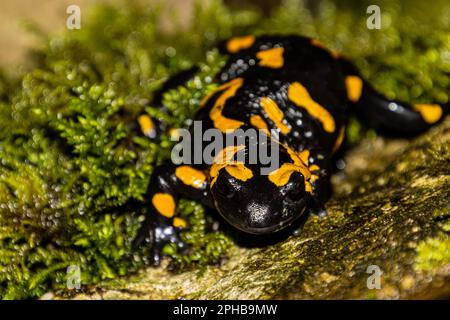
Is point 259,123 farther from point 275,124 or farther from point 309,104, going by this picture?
point 309,104

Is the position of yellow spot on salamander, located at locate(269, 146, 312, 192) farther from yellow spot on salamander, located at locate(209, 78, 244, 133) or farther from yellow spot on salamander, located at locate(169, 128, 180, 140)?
yellow spot on salamander, located at locate(169, 128, 180, 140)

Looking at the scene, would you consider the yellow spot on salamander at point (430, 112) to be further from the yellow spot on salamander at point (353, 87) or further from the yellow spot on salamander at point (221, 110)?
the yellow spot on salamander at point (221, 110)

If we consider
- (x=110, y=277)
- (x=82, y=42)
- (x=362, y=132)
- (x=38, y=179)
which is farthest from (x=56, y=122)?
(x=362, y=132)

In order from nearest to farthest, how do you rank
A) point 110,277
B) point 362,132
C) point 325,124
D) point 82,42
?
point 110,277 < point 325,124 < point 362,132 < point 82,42

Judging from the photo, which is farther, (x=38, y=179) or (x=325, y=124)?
(x=325, y=124)
